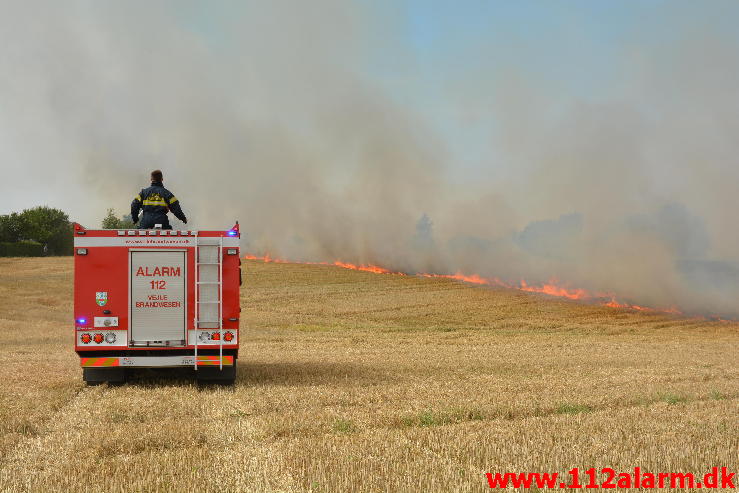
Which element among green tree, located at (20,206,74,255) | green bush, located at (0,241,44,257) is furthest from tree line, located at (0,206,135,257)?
green bush, located at (0,241,44,257)

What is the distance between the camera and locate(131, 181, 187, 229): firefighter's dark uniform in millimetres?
15078

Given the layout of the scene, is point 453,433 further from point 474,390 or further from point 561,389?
point 561,389

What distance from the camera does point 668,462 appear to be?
7.65 meters

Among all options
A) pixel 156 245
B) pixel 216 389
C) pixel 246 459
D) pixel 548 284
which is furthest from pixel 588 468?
pixel 548 284

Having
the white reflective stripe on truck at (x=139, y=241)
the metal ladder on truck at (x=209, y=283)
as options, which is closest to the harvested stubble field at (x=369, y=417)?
the metal ladder on truck at (x=209, y=283)

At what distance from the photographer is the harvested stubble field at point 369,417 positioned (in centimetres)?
748

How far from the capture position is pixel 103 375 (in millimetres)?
14641

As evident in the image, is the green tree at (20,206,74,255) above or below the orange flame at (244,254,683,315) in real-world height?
above

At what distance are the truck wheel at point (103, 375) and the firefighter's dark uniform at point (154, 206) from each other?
304 cm

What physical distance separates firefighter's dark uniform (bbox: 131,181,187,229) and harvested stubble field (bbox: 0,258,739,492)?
3.41 meters

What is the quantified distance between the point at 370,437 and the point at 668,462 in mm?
3537

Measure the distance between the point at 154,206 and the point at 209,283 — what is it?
217 cm

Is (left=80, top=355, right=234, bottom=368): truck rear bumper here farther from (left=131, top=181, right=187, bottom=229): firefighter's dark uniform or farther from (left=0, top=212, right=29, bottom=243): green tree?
(left=0, top=212, right=29, bottom=243): green tree

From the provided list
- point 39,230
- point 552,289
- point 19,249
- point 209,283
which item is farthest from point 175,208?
point 39,230
